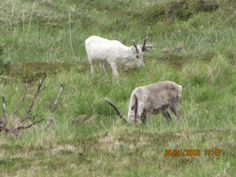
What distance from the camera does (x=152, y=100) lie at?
562 cm

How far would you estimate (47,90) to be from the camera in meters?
7.62

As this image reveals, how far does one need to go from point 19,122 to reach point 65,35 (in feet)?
26.0

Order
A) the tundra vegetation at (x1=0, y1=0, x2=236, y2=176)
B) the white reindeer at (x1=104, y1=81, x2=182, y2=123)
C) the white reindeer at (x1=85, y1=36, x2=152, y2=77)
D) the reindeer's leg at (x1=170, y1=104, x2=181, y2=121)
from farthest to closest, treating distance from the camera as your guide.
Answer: the white reindeer at (x1=85, y1=36, x2=152, y2=77), the reindeer's leg at (x1=170, y1=104, x2=181, y2=121), the white reindeer at (x1=104, y1=81, x2=182, y2=123), the tundra vegetation at (x1=0, y1=0, x2=236, y2=176)

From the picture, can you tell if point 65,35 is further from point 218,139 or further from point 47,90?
point 218,139

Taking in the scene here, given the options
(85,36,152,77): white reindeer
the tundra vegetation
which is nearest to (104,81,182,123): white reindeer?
the tundra vegetation

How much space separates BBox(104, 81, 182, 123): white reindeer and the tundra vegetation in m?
0.19

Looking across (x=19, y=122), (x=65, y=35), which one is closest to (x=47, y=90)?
(x=19, y=122)

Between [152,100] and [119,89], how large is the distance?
208 cm

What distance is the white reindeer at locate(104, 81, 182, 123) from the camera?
5.46 meters
